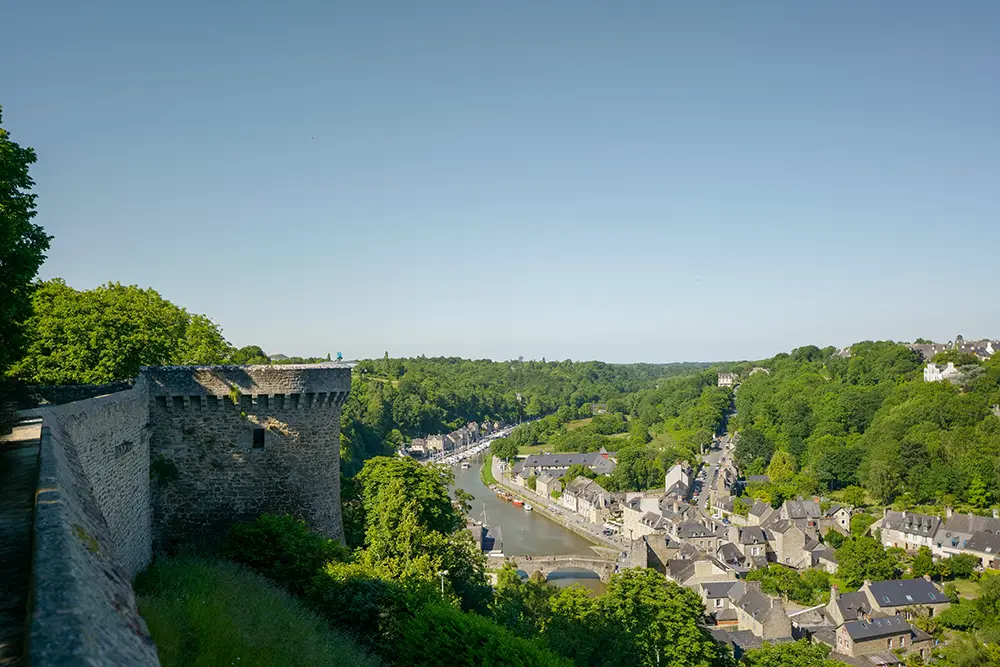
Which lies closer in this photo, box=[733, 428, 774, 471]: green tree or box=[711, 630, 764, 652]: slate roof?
box=[711, 630, 764, 652]: slate roof

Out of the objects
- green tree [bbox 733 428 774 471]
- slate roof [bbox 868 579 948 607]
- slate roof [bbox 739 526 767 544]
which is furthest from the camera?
green tree [bbox 733 428 774 471]

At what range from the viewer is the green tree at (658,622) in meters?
27.1

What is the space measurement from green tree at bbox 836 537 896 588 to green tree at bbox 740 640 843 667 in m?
25.1

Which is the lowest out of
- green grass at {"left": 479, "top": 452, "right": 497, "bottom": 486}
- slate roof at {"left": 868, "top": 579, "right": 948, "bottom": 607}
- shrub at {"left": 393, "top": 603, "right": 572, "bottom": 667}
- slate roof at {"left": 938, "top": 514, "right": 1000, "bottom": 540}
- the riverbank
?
the riverbank

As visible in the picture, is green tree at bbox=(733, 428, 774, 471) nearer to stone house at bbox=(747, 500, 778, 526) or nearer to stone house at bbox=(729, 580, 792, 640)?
stone house at bbox=(747, 500, 778, 526)

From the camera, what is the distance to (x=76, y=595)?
364 cm

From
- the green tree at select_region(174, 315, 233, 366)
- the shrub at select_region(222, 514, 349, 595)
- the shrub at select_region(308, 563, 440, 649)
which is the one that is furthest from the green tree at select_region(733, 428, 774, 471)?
the shrub at select_region(222, 514, 349, 595)

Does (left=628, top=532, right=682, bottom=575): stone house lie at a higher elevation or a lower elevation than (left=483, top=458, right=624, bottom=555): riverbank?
→ higher

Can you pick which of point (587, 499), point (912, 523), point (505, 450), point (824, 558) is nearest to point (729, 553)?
point (824, 558)

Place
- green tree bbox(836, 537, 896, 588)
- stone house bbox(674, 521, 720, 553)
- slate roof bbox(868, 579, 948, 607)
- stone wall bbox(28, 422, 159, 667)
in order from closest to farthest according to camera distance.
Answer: stone wall bbox(28, 422, 159, 667)
slate roof bbox(868, 579, 948, 607)
green tree bbox(836, 537, 896, 588)
stone house bbox(674, 521, 720, 553)

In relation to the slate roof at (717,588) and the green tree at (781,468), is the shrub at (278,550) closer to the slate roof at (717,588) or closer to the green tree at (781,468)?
the slate roof at (717,588)

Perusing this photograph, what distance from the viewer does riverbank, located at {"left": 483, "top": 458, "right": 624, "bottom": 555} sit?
7056 centimetres

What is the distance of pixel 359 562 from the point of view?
1766 cm

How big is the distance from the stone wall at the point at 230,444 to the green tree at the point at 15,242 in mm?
2722
